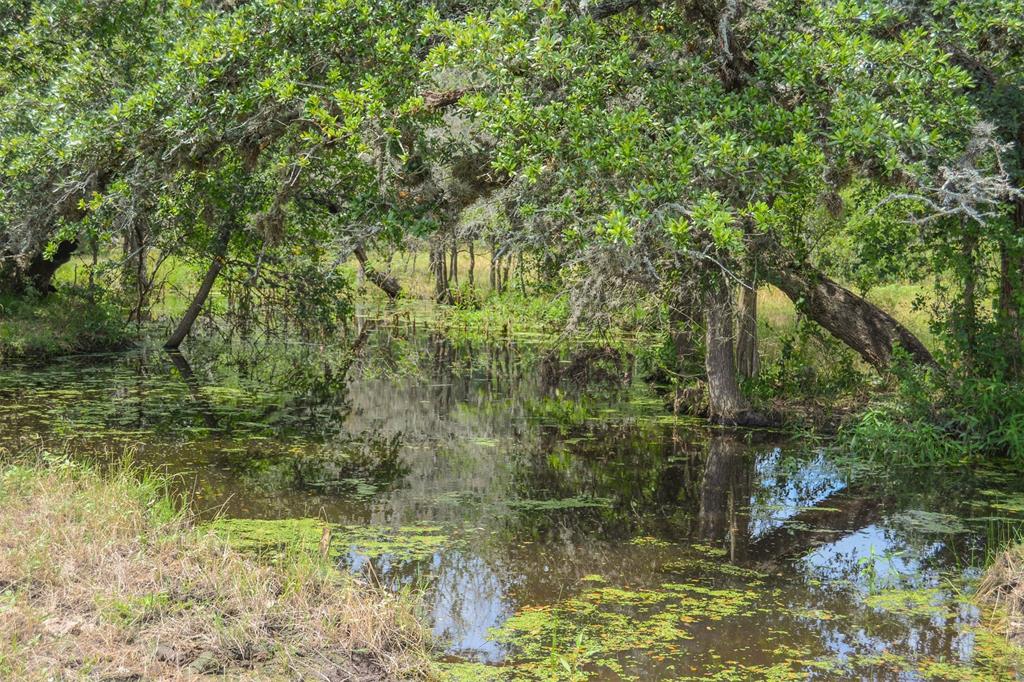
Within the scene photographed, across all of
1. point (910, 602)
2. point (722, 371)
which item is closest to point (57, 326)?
point (722, 371)

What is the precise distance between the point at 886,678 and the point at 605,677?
134 centimetres

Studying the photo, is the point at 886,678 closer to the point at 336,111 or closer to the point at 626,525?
the point at 626,525

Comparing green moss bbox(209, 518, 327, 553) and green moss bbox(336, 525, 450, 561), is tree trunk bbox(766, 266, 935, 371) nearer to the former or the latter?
green moss bbox(336, 525, 450, 561)

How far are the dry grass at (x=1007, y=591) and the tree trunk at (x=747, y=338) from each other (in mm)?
5148

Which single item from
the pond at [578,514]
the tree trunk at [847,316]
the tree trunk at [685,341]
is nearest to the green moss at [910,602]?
the pond at [578,514]

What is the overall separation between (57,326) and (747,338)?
9.63 meters

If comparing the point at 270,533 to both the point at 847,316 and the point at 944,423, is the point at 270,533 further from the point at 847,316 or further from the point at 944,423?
the point at 847,316

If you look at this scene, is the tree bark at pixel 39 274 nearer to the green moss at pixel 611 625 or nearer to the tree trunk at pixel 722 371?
the tree trunk at pixel 722 371

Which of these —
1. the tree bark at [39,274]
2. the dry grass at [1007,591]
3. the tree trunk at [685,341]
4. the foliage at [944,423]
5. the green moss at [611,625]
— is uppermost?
the tree bark at [39,274]

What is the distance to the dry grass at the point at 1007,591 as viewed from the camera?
5.38m

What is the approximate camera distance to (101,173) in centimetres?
887

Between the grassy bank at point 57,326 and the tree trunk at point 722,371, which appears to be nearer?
the tree trunk at point 722,371

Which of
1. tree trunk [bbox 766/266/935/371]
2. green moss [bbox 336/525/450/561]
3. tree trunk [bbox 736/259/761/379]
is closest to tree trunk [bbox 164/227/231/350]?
tree trunk [bbox 736/259/761/379]

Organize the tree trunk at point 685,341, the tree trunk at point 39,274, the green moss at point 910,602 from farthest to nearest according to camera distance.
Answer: the tree trunk at point 39,274 → the tree trunk at point 685,341 → the green moss at point 910,602
